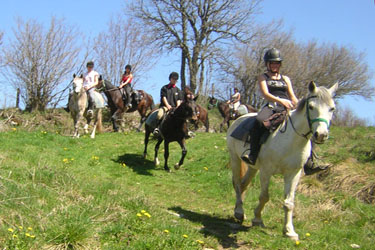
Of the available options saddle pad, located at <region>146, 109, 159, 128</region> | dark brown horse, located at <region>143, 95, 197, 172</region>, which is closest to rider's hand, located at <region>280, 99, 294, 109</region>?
dark brown horse, located at <region>143, 95, 197, 172</region>

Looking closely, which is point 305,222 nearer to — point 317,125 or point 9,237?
point 317,125

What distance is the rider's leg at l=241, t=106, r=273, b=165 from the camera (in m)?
6.21

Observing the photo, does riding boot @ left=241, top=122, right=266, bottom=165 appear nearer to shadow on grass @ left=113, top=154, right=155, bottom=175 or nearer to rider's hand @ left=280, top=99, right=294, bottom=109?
rider's hand @ left=280, top=99, right=294, bottom=109

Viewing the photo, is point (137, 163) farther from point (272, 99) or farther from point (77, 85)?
point (272, 99)

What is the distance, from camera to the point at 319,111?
5.22 meters

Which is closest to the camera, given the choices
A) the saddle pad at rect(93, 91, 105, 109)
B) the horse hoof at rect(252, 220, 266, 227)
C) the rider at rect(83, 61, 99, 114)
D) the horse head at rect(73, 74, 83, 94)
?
the horse hoof at rect(252, 220, 266, 227)

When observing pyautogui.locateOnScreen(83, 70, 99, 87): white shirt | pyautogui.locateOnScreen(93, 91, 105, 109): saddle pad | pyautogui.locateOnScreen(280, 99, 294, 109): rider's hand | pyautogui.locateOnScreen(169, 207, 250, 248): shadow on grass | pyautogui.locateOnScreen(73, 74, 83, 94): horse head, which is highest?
pyautogui.locateOnScreen(83, 70, 99, 87): white shirt

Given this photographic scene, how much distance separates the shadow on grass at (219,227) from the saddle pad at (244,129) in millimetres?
1393

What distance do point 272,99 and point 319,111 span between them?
99 centimetres

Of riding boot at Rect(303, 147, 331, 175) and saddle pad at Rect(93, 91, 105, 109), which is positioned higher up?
saddle pad at Rect(93, 91, 105, 109)

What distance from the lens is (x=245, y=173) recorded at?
23.6ft

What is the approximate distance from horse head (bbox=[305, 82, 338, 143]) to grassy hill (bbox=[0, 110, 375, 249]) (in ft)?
5.24

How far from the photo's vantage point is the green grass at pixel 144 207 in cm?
486

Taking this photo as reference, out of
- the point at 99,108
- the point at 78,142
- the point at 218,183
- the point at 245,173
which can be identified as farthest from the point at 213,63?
the point at 245,173
